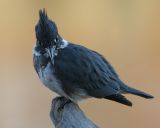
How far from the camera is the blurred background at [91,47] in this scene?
1.89m

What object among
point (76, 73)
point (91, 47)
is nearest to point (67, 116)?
point (76, 73)

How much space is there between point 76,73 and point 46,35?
103 millimetres

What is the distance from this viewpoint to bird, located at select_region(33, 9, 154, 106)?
85 centimetres

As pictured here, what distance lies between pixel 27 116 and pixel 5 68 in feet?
0.76

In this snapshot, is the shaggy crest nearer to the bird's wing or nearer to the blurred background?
the bird's wing

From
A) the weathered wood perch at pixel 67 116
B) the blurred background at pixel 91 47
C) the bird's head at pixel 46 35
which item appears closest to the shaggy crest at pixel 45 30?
the bird's head at pixel 46 35

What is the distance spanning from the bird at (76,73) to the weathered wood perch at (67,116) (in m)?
0.02

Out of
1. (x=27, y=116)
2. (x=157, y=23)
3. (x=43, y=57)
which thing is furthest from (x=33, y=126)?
(x=43, y=57)

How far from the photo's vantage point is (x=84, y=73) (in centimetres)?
87

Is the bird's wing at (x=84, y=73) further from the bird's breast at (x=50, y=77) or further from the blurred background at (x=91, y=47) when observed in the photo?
the blurred background at (x=91, y=47)

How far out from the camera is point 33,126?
1944 mm

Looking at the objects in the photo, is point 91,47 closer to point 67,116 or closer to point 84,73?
point 84,73

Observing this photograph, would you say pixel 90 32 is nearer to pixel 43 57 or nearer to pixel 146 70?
pixel 146 70

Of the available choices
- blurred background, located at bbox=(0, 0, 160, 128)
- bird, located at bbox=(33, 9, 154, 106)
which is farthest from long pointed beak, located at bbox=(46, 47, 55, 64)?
blurred background, located at bbox=(0, 0, 160, 128)
